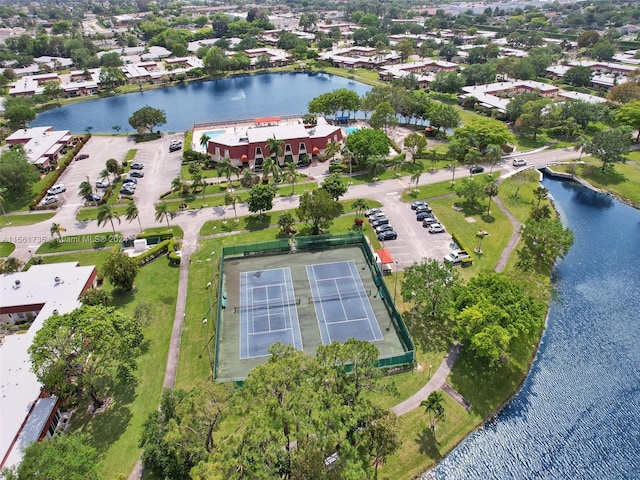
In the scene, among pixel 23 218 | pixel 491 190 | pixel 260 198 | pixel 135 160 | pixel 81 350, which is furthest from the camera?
pixel 135 160

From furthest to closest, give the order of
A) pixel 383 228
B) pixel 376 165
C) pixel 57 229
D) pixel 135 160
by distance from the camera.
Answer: pixel 135 160, pixel 376 165, pixel 383 228, pixel 57 229

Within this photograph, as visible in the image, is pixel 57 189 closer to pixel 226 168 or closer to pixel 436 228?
pixel 226 168

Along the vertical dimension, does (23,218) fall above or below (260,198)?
below

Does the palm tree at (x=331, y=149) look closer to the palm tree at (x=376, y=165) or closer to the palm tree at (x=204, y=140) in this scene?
the palm tree at (x=376, y=165)

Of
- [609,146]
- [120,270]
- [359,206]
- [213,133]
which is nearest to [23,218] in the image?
[120,270]

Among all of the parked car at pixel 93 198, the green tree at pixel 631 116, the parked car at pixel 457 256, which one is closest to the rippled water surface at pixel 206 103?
the parked car at pixel 93 198

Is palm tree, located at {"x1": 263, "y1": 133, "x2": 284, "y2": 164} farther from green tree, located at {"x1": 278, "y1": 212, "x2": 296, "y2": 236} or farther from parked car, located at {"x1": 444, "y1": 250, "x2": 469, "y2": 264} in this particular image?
parked car, located at {"x1": 444, "y1": 250, "x2": 469, "y2": 264}

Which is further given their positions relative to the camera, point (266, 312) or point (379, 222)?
point (379, 222)
